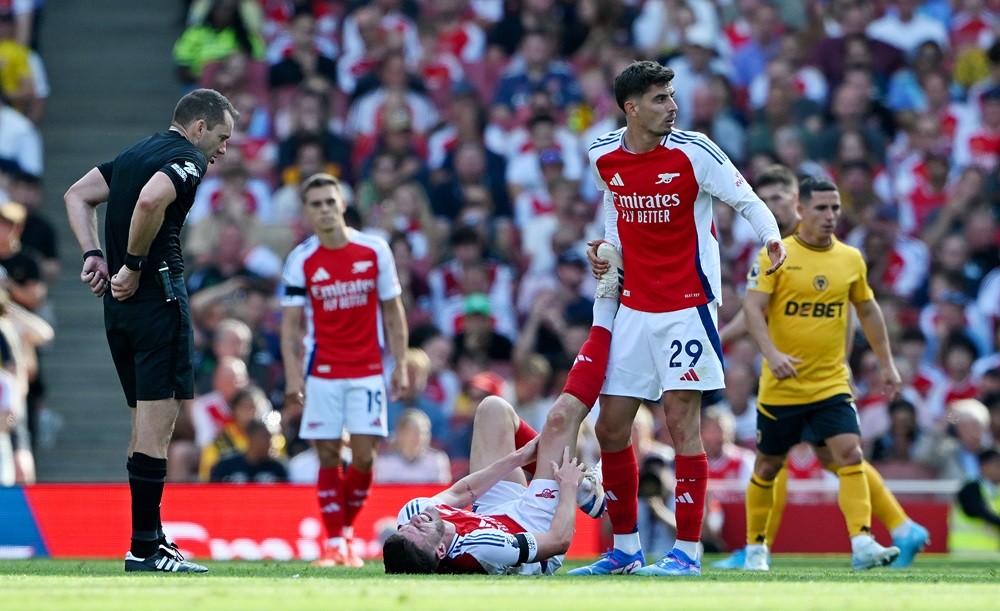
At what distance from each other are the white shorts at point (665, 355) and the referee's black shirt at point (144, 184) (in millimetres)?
2505

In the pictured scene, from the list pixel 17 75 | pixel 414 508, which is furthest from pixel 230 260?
pixel 414 508

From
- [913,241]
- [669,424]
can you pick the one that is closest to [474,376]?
[913,241]

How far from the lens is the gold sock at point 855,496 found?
403 inches

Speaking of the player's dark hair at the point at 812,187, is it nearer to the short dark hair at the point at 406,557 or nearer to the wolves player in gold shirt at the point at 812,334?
the wolves player in gold shirt at the point at 812,334

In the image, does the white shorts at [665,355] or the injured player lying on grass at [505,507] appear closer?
the injured player lying on grass at [505,507]

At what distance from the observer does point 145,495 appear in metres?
8.65

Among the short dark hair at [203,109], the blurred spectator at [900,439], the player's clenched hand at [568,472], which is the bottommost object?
the blurred spectator at [900,439]

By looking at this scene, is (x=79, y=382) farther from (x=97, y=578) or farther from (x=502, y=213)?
(x=97, y=578)

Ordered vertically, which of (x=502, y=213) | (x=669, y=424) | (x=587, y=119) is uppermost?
(x=587, y=119)

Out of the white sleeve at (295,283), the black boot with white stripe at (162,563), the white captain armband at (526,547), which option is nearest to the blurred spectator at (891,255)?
the white sleeve at (295,283)

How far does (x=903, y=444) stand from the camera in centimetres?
1495

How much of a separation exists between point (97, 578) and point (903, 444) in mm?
8917

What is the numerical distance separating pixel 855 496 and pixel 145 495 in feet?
14.9

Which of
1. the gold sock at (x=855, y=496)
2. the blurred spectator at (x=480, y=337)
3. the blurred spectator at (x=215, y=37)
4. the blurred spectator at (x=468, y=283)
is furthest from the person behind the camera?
the blurred spectator at (x=215, y=37)
